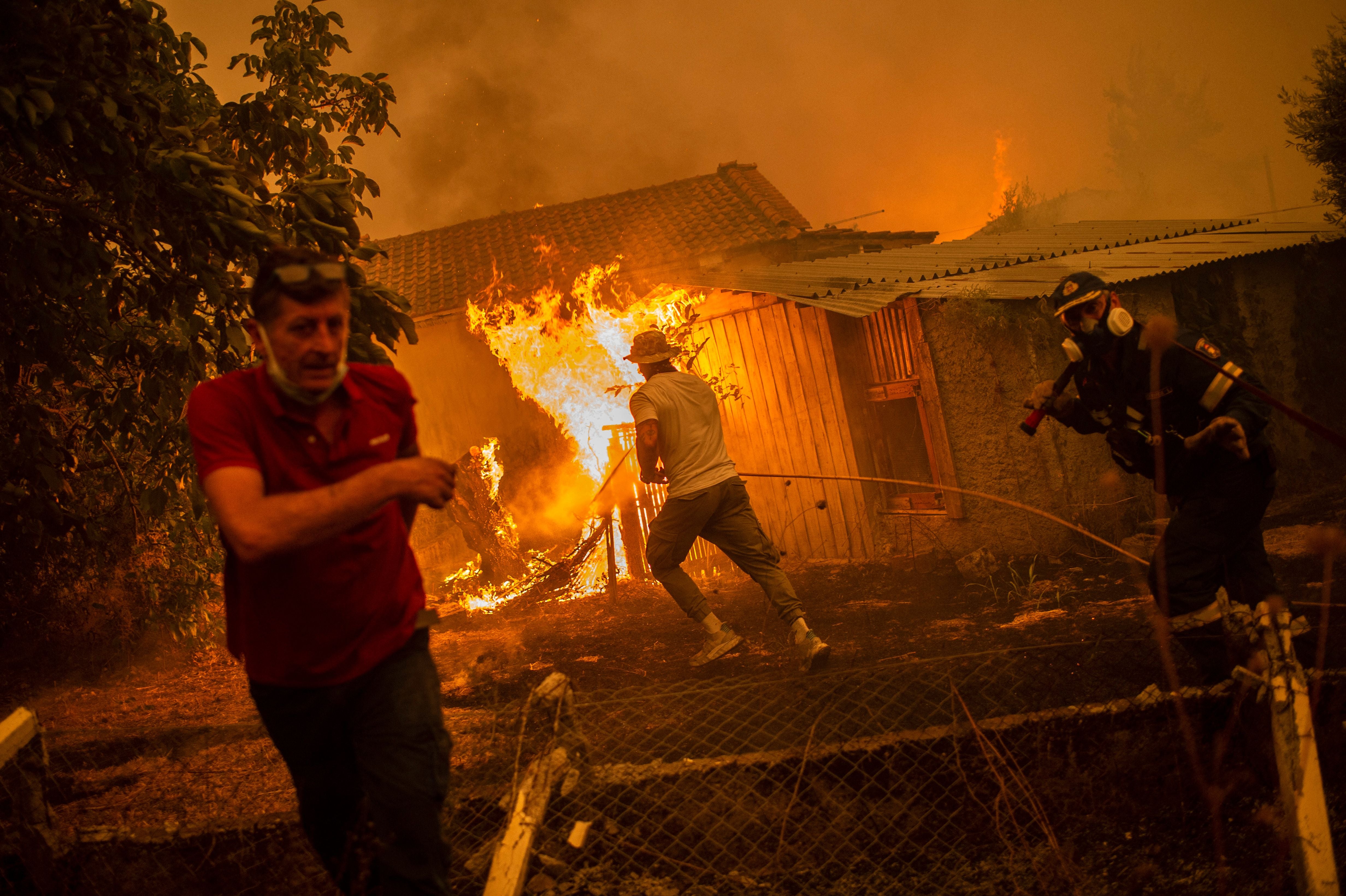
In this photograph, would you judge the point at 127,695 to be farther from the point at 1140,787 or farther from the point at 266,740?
the point at 1140,787

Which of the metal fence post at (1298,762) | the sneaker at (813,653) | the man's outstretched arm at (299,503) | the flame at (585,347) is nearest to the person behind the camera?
the man's outstretched arm at (299,503)

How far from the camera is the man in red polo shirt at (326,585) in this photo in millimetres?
1980

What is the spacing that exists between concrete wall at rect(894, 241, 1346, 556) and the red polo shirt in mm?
6386

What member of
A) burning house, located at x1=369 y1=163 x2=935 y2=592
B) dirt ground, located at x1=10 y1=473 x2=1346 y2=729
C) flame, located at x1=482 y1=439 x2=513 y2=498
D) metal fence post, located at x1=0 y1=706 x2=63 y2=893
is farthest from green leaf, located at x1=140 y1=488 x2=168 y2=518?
flame, located at x1=482 y1=439 x2=513 y2=498

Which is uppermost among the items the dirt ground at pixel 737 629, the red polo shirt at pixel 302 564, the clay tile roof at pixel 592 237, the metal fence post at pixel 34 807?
the clay tile roof at pixel 592 237

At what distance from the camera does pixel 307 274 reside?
204cm

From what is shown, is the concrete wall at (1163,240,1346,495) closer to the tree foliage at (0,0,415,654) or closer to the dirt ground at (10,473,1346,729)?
the dirt ground at (10,473,1346,729)

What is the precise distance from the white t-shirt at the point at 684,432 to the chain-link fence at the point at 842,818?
86.2 inches

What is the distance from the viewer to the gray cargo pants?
18.1ft

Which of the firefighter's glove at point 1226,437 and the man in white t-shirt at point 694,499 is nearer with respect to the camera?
the firefighter's glove at point 1226,437

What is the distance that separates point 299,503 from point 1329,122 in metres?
14.1

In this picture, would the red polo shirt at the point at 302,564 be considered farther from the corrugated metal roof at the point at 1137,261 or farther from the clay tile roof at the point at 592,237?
the clay tile roof at the point at 592,237

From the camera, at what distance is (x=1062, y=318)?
152 inches

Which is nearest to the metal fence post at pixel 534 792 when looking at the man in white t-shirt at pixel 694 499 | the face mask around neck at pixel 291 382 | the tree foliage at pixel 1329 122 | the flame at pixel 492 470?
the face mask around neck at pixel 291 382
